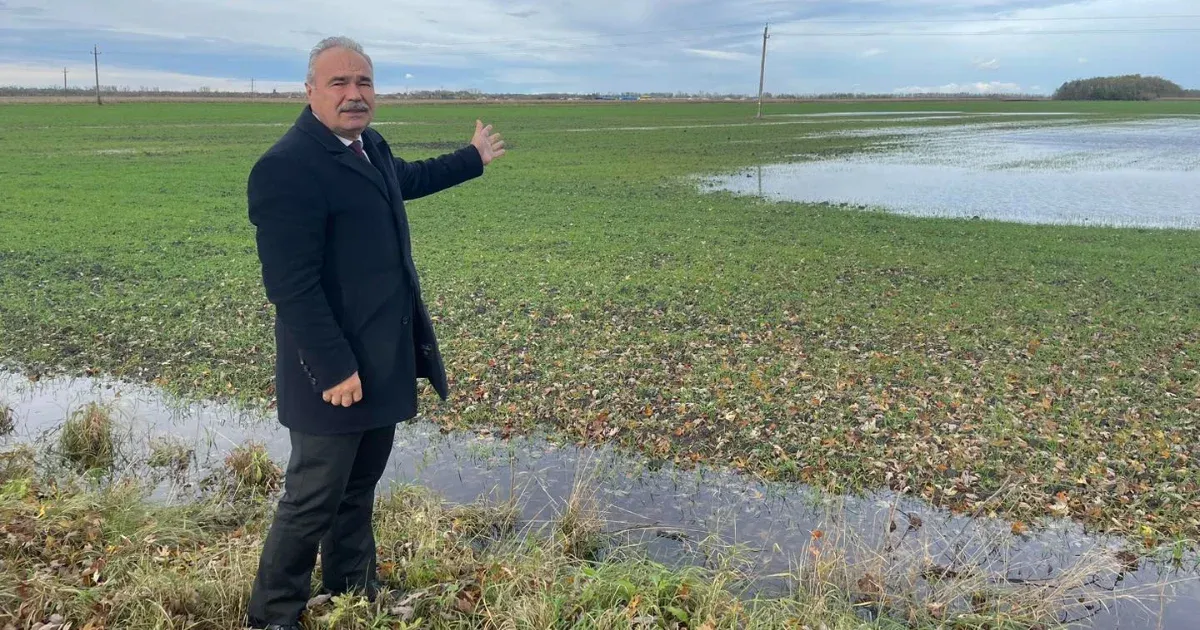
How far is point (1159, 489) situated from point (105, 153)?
3986cm

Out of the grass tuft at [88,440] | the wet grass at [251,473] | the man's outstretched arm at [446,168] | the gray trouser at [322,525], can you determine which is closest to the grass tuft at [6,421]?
the grass tuft at [88,440]

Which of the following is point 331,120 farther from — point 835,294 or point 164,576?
point 835,294

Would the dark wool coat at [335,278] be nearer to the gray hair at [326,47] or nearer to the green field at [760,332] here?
the gray hair at [326,47]

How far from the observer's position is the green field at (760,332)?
684cm

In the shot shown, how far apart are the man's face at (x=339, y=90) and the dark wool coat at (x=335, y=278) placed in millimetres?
69

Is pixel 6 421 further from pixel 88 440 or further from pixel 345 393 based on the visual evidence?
pixel 345 393

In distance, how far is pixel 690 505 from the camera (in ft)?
20.4

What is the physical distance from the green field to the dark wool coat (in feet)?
12.5

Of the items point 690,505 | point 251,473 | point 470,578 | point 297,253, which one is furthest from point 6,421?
point 690,505

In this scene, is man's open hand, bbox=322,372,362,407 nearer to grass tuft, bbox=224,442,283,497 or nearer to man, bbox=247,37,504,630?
man, bbox=247,37,504,630

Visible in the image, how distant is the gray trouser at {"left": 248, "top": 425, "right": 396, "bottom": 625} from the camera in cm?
366

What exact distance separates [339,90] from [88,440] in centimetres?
514

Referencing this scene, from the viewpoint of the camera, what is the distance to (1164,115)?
86625 mm

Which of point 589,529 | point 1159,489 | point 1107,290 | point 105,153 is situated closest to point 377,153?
point 589,529
